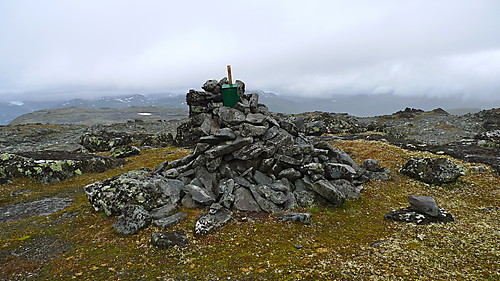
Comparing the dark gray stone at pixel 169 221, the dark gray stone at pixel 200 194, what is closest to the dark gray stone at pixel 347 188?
the dark gray stone at pixel 200 194

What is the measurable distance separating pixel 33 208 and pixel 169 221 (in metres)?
14.0

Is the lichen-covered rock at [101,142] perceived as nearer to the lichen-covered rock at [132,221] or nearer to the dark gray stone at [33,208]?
the dark gray stone at [33,208]

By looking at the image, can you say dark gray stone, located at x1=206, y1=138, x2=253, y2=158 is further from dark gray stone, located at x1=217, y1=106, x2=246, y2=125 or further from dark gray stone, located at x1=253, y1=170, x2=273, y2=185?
dark gray stone, located at x1=253, y1=170, x2=273, y2=185

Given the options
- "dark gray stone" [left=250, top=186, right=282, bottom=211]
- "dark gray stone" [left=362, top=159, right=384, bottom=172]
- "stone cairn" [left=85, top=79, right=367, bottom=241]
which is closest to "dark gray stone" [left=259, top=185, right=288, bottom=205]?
"stone cairn" [left=85, top=79, right=367, bottom=241]

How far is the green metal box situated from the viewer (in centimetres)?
2408

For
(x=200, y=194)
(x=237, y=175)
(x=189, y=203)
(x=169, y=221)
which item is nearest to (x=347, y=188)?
(x=237, y=175)

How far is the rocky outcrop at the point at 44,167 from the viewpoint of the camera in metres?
28.2

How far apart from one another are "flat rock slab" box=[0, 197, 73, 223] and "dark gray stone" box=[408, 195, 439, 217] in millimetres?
28089

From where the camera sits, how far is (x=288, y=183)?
21.3 metres

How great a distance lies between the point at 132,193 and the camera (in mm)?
18922

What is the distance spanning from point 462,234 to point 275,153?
44.6 feet

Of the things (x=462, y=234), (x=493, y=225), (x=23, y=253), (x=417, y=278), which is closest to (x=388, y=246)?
(x=417, y=278)

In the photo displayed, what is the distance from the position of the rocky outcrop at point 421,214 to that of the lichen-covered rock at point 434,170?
7.91 m

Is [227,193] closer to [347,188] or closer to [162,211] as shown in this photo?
[162,211]
